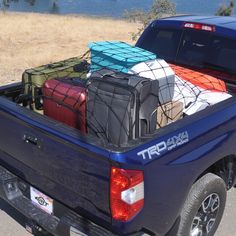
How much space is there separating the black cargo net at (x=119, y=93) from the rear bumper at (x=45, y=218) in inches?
22.8

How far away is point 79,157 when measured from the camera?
105 inches

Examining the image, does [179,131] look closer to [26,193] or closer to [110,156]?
[110,156]

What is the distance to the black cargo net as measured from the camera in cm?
294

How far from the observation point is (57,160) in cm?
283

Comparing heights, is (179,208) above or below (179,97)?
below

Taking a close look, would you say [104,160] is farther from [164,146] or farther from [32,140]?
[32,140]

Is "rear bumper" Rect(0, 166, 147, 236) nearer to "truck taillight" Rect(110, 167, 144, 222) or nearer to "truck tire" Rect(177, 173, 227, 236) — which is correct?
"truck taillight" Rect(110, 167, 144, 222)

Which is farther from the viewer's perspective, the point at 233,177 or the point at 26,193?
the point at 233,177

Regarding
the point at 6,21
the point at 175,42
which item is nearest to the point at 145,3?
the point at 6,21

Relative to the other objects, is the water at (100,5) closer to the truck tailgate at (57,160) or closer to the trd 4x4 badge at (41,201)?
the truck tailgate at (57,160)

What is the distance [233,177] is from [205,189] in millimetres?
754

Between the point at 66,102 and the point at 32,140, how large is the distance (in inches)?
17.3

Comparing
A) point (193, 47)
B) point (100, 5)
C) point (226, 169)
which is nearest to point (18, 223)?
point (226, 169)

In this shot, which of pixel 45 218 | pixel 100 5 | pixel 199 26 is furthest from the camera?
pixel 100 5
